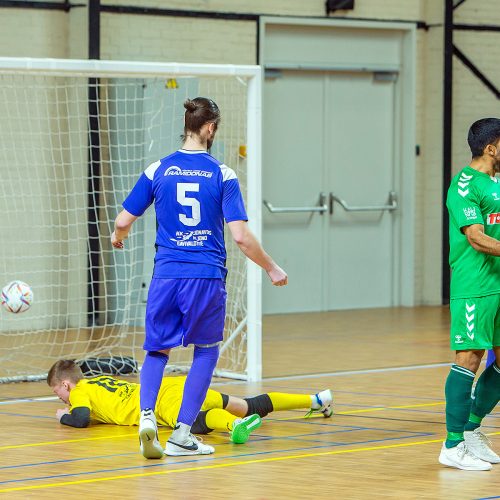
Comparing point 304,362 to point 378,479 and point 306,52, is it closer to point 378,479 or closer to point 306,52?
→ point 378,479

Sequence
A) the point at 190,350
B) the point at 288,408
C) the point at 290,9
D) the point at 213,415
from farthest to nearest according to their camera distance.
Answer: the point at 290,9, the point at 190,350, the point at 288,408, the point at 213,415

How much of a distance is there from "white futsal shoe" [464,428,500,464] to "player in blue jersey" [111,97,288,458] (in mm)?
1187

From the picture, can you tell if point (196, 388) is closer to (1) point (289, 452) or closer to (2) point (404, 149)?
(1) point (289, 452)

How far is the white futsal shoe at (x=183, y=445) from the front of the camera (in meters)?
6.48

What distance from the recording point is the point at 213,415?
7.00 meters

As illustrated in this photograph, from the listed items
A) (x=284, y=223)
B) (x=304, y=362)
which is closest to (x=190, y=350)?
(x=304, y=362)

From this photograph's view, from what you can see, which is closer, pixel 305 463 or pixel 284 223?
pixel 305 463

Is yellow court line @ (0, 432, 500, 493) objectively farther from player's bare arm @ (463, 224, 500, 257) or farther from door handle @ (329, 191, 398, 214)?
door handle @ (329, 191, 398, 214)

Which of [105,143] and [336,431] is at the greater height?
[105,143]

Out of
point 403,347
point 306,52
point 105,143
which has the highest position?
point 306,52

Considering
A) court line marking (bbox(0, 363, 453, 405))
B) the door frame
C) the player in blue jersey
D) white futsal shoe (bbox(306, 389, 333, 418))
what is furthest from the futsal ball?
the door frame

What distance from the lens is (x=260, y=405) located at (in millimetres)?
7363

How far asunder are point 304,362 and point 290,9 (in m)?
6.06

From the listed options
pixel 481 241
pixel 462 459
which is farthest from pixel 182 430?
pixel 481 241
